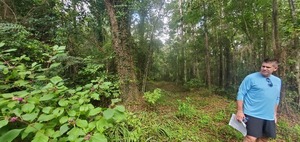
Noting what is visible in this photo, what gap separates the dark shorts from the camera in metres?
2.67

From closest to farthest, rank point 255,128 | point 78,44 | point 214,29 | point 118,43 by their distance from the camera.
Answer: point 255,128
point 118,43
point 78,44
point 214,29

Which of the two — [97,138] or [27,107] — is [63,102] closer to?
[27,107]

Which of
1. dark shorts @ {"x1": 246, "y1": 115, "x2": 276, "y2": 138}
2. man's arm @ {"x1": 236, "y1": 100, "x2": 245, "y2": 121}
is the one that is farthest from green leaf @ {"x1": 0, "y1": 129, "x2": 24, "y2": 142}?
dark shorts @ {"x1": 246, "y1": 115, "x2": 276, "y2": 138}

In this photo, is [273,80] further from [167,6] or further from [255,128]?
[167,6]

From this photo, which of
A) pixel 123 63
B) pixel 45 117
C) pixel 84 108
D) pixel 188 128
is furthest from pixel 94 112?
pixel 123 63

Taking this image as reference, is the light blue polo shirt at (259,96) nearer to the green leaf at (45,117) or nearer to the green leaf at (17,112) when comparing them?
the green leaf at (45,117)

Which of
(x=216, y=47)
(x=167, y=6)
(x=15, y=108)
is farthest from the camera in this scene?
(x=216, y=47)

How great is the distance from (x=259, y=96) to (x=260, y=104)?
0.34 ft

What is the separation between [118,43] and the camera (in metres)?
4.65

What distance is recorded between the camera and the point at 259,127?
268cm

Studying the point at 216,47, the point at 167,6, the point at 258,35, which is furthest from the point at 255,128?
the point at 216,47

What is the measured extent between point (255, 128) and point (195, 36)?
9.23m

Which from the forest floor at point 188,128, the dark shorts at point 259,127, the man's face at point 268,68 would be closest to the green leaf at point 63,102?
the forest floor at point 188,128

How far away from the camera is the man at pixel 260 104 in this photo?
2.69 m
